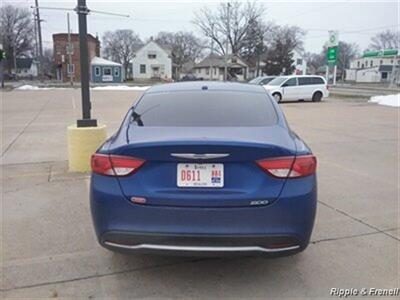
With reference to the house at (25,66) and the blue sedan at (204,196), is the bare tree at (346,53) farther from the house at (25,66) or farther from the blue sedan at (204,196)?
the blue sedan at (204,196)

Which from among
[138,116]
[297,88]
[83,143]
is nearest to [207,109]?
[138,116]

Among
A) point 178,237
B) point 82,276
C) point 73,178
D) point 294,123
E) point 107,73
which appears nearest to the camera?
point 178,237

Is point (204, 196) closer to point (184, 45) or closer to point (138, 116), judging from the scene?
point (138, 116)

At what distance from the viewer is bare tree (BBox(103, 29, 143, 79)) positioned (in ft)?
312

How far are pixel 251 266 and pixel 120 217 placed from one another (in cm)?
134

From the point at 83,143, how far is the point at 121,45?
3696 inches

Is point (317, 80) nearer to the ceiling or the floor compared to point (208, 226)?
nearer to the ceiling

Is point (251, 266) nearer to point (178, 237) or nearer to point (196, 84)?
point (178, 237)

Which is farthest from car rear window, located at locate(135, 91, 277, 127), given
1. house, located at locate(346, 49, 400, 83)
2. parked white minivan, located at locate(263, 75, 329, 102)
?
house, located at locate(346, 49, 400, 83)

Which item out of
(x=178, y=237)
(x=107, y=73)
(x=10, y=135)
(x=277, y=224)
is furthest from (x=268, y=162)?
(x=107, y=73)

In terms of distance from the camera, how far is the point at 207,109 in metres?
3.79

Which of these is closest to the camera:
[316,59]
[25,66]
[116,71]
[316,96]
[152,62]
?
[316,96]

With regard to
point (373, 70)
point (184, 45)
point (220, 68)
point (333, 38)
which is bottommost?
point (220, 68)

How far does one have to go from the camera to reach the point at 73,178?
6426 millimetres
